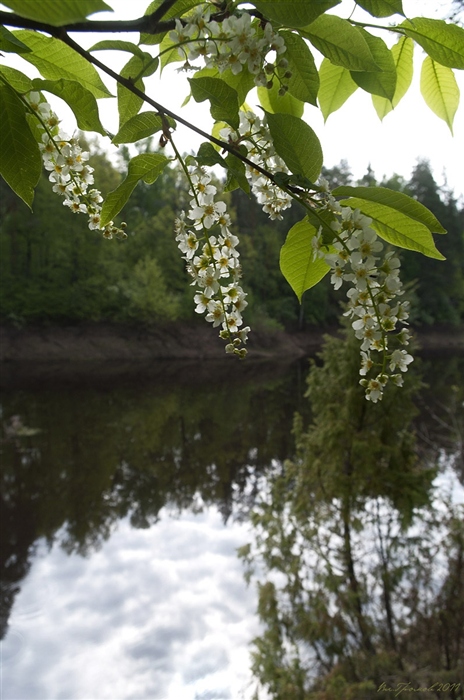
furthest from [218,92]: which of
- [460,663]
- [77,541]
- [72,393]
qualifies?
[72,393]

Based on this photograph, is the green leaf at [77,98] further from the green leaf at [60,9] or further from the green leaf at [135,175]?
the green leaf at [60,9]

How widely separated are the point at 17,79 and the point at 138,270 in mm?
21909

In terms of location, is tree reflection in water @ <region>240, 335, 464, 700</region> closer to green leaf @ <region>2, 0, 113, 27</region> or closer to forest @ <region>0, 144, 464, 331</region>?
green leaf @ <region>2, 0, 113, 27</region>

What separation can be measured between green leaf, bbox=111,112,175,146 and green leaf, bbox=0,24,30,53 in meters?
0.08

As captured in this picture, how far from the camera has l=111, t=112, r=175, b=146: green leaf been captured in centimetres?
41

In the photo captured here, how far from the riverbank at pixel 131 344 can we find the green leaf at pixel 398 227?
62.3ft

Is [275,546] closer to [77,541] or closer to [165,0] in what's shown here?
[77,541]

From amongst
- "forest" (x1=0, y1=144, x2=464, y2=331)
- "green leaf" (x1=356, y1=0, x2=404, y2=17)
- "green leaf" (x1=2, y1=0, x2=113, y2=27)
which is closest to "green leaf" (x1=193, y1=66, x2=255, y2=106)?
"green leaf" (x1=356, y1=0, x2=404, y2=17)

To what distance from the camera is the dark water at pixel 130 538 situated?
5363mm

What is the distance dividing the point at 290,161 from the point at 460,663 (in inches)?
158

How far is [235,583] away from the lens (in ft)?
22.0

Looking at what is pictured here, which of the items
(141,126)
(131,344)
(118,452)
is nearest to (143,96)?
(141,126)

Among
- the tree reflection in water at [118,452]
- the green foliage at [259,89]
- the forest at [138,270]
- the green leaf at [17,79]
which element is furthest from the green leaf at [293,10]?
the forest at [138,270]

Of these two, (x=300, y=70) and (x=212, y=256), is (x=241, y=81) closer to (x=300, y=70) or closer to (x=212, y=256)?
(x=300, y=70)
